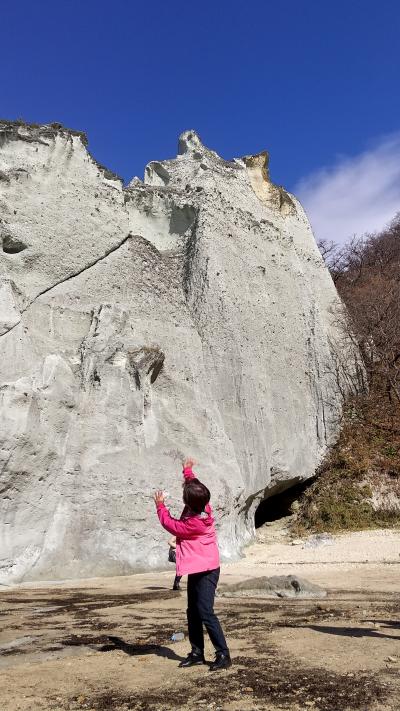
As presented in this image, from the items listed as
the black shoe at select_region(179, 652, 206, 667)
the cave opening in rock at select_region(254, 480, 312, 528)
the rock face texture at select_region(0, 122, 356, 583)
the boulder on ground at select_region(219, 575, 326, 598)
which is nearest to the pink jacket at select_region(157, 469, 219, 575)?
the black shoe at select_region(179, 652, 206, 667)

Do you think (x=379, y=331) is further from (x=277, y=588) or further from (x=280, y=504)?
(x=277, y=588)

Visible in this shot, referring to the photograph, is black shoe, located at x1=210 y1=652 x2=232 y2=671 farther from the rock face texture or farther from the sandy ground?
the rock face texture

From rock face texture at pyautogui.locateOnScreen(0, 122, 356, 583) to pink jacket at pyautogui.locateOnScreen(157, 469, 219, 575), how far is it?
6072 millimetres

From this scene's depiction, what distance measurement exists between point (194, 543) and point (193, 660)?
0.68 metres

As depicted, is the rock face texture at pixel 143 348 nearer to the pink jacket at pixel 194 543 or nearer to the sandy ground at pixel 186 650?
the sandy ground at pixel 186 650

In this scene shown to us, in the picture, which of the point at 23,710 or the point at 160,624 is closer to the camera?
the point at 23,710

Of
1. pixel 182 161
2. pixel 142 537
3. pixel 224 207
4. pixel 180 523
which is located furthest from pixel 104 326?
pixel 180 523

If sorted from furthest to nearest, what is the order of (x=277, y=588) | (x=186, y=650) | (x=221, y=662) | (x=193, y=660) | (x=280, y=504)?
(x=280, y=504)
(x=277, y=588)
(x=186, y=650)
(x=193, y=660)
(x=221, y=662)

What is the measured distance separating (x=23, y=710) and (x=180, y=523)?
1378 millimetres

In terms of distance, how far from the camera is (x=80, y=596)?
7.14m

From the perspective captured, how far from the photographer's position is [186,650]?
161 inches

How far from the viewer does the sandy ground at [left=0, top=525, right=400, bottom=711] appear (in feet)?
9.43

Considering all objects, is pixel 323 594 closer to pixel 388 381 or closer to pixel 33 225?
pixel 33 225

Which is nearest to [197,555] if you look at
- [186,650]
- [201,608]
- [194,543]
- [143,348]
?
[194,543]
